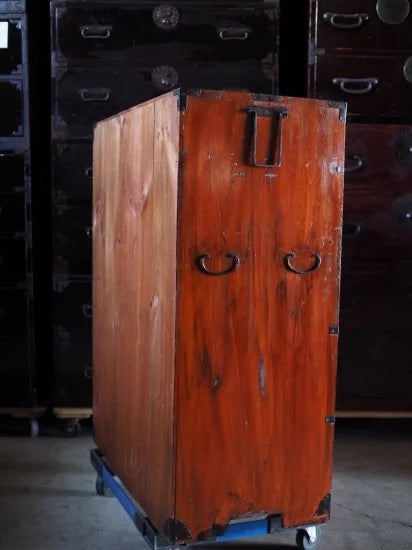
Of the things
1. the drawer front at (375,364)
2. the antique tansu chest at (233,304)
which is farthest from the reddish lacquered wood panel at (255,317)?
the drawer front at (375,364)

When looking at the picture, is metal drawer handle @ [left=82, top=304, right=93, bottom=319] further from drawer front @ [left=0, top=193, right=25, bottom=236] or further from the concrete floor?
the concrete floor

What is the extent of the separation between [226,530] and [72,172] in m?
1.70

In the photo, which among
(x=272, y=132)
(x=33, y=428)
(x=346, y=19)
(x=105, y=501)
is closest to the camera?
(x=272, y=132)

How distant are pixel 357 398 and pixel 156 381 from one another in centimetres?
141

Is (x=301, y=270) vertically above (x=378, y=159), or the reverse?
(x=378, y=159)

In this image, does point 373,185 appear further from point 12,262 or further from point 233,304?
point 12,262

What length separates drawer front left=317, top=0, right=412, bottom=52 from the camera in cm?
287

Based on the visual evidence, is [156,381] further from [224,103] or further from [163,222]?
[224,103]

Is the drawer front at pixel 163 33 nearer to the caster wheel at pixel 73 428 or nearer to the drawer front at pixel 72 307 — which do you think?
the drawer front at pixel 72 307

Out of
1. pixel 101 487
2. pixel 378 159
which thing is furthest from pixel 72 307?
pixel 378 159

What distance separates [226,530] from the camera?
1886 mm

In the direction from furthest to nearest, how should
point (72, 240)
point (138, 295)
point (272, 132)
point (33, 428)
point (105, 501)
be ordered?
1. point (33, 428)
2. point (72, 240)
3. point (105, 501)
4. point (138, 295)
5. point (272, 132)

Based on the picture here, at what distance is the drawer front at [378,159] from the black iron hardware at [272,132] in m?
1.19

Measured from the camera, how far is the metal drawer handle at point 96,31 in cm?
288
